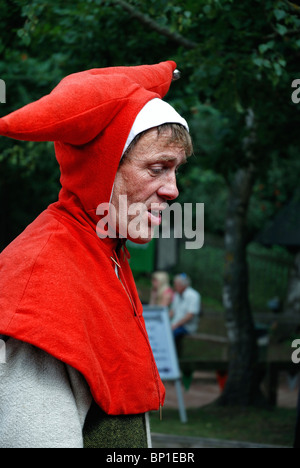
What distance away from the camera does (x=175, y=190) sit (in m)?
1.81

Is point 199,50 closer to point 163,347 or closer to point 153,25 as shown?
point 153,25

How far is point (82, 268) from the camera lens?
1.64 metres

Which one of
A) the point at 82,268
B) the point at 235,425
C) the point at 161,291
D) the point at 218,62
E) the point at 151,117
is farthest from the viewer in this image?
the point at 161,291

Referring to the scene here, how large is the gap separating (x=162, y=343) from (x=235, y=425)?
1336mm

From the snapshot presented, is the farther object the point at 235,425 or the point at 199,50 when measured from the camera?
the point at 235,425

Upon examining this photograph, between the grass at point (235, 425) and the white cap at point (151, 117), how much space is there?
5.13 m

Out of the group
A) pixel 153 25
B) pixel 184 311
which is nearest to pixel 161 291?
pixel 184 311

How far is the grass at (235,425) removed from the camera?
6.64 meters

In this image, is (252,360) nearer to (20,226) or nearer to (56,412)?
(56,412)

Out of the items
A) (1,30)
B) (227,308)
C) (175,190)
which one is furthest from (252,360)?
(175,190)

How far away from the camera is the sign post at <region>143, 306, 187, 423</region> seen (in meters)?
7.65

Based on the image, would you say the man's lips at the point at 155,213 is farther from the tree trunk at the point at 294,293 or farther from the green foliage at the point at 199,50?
the tree trunk at the point at 294,293
